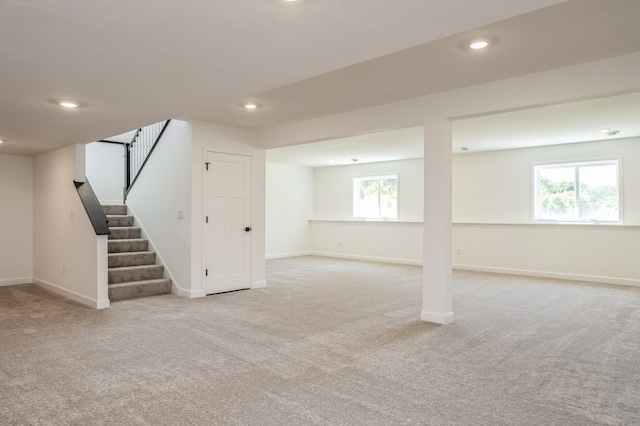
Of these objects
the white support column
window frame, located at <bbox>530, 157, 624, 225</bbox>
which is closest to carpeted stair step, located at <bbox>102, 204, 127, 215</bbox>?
the white support column

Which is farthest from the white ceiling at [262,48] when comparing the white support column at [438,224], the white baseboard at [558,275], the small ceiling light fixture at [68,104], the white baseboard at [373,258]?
the white baseboard at [373,258]

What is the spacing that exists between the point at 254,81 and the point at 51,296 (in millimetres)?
4747

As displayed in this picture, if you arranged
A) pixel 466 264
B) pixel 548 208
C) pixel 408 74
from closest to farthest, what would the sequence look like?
pixel 408 74, pixel 548 208, pixel 466 264

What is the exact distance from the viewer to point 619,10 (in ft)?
8.25

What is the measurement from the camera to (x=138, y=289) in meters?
5.60

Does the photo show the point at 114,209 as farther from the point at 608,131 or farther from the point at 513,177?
the point at 608,131

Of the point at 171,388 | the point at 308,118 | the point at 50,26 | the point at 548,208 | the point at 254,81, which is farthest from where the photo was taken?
the point at 548,208

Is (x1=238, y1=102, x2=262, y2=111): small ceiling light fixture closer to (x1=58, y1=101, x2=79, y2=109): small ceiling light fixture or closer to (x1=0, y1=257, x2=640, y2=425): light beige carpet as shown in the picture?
(x1=58, y1=101, x2=79, y2=109): small ceiling light fixture

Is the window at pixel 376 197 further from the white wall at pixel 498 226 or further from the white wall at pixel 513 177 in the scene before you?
the white wall at pixel 513 177

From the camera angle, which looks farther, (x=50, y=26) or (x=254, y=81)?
(x=254, y=81)

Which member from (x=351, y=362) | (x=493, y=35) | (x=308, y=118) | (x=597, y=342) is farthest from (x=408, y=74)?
(x=597, y=342)

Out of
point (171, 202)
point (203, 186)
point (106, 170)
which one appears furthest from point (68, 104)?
point (106, 170)

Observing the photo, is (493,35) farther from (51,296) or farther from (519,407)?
(51,296)

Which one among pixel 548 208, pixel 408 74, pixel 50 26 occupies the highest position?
pixel 408 74
